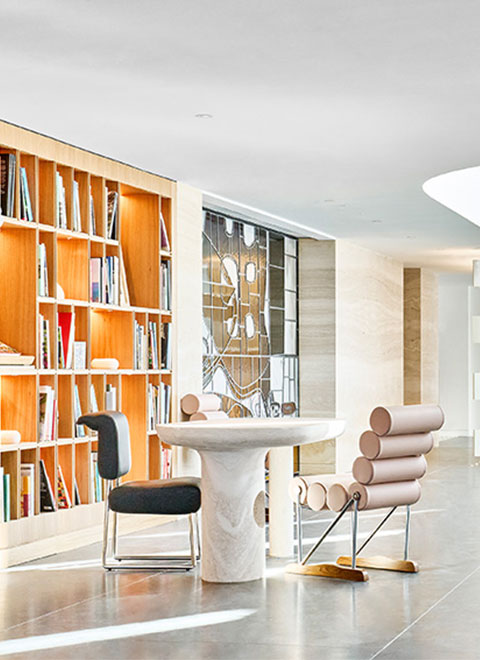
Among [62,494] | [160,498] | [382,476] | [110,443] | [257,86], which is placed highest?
[257,86]

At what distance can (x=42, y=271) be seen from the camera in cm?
679

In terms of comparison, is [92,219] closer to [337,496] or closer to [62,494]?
[62,494]

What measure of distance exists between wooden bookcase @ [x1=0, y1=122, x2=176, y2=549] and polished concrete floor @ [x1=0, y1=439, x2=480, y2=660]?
0.70 m

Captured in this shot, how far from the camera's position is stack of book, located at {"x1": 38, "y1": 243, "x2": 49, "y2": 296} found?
266 inches

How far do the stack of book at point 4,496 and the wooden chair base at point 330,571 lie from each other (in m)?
1.71

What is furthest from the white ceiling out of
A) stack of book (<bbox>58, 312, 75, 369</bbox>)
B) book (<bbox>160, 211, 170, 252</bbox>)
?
stack of book (<bbox>58, 312, 75, 369</bbox>)

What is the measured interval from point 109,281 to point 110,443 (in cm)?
→ 185

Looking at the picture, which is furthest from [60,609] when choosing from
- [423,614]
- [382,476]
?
[382,476]

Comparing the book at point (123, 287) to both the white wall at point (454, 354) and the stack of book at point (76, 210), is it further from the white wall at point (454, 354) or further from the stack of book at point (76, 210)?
the white wall at point (454, 354)

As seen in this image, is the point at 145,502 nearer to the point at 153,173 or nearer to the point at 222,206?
the point at 153,173

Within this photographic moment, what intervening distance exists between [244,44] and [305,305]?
768cm

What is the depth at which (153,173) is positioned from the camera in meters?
8.16

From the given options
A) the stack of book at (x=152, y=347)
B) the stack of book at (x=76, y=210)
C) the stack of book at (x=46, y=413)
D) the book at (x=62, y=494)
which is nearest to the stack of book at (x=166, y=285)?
the stack of book at (x=152, y=347)

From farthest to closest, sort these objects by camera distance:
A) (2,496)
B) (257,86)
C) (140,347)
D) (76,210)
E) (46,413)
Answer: (140,347) → (76,210) → (46,413) → (2,496) → (257,86)
